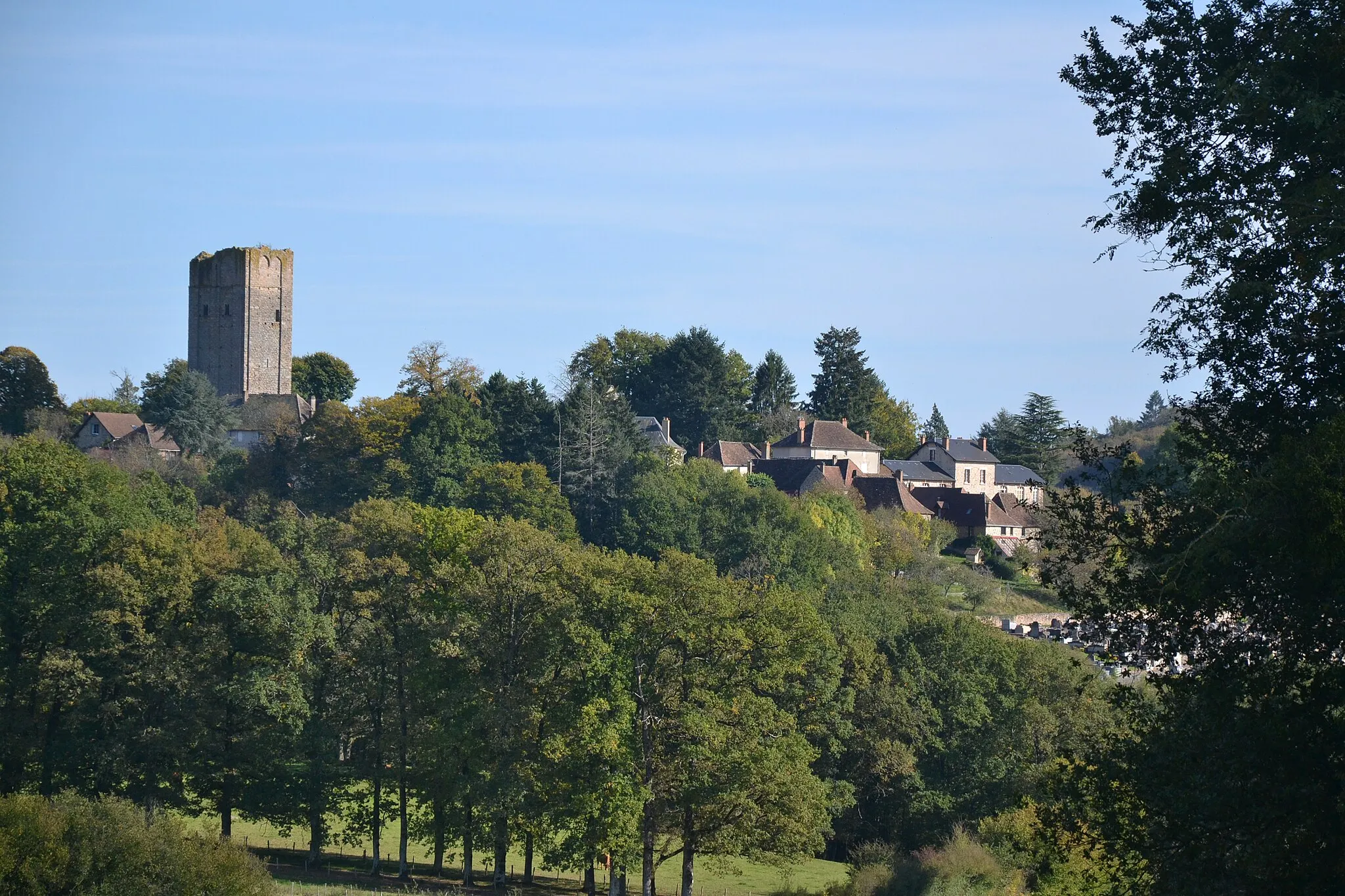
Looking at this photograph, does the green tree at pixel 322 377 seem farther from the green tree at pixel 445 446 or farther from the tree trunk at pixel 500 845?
the tree trunk at pixel 500 845

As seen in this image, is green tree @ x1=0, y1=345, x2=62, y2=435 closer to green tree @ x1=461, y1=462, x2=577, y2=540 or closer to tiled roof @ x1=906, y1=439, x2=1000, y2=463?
green tree @ x1=461, y1=462, x2=577, y2=540

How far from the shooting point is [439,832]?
34656mm

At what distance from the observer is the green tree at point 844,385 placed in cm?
10412

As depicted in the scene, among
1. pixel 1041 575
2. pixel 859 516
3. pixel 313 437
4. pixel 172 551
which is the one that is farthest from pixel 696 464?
pixel 1041 575

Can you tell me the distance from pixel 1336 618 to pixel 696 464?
202 ft

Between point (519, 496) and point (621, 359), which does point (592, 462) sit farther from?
point (621, 359)

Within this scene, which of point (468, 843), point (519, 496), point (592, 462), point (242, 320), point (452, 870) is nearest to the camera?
point (468, 843)

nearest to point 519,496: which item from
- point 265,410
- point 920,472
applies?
point 920,472

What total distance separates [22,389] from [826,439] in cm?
4659

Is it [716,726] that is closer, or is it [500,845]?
[716,726]

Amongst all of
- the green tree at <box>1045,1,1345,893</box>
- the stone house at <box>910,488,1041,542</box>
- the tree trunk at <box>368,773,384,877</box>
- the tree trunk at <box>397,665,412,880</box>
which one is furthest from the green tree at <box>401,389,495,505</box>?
the green tree at <box>1045,1,1345,893</box>

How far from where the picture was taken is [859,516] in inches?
2908

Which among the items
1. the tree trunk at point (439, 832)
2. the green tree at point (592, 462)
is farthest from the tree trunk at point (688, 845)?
the green tree at point (592, 462)

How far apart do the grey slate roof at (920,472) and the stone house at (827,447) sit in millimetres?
1230
